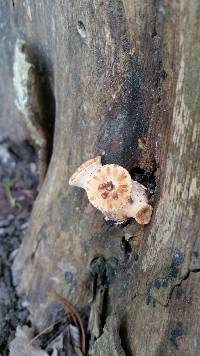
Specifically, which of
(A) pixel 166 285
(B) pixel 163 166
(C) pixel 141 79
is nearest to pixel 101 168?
(B) pixel 163 166

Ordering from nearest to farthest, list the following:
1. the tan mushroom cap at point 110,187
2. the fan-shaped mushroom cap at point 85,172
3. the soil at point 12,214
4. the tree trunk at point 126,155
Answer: the tree trunk at point 126,155 < the tan mushroom cap at point 110,187 < the fan-shaped mushroom cap at point 85,172 < the soil at point 12,214

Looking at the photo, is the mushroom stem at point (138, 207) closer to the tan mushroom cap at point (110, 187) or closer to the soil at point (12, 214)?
the tan mushroom cap at point (110, 187)

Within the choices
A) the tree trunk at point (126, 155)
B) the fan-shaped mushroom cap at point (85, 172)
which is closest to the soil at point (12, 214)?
the tree trunk at point (126, 155)

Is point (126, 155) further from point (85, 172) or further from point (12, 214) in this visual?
point (12, 214)

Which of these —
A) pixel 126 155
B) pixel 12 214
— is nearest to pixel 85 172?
pixel 126 155

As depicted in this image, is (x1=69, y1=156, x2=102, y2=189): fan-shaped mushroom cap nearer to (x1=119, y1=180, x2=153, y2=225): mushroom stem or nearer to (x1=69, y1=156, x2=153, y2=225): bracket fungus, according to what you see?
(x1=69, y1=156, x2=153, y2=225): bracket fungus

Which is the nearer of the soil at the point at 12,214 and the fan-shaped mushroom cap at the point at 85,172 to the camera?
→ the fan-shaped mushroom cap at the point at 85,172
